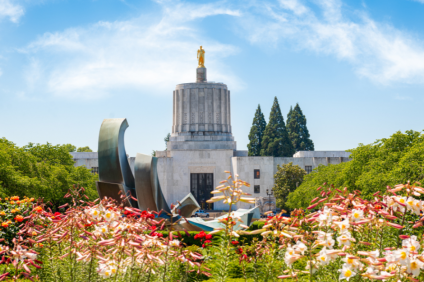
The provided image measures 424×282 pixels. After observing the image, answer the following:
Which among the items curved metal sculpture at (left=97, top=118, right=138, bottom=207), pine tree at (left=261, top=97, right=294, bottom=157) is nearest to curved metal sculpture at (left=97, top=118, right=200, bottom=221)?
curved metal sculpture at (left=97, top=118, right=138, bottom=207)

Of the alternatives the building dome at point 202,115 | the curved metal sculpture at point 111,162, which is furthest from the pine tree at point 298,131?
the curved metal sculpture at point 111,162

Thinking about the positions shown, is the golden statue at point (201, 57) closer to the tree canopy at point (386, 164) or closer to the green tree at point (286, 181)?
the green tree at point (286, 181)

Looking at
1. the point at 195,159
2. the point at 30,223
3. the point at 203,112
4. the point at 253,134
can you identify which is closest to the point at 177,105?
the point at 203,112

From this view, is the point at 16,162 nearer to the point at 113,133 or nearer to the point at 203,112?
the point at 113,133

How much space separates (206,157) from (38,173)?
83.5ft

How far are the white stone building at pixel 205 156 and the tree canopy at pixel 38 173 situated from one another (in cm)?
1499

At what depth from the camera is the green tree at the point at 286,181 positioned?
4394cm

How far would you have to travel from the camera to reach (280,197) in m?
44.3

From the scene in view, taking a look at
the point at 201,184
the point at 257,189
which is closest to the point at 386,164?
the point at 257,189

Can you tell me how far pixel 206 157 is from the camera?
164 ft

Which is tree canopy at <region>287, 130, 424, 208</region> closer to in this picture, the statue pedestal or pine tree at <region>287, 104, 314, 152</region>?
the statue pedestal

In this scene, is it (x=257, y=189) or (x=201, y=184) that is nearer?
(x=257, y=189)

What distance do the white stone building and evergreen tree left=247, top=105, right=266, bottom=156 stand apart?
12075 mm

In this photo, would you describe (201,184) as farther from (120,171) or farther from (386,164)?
(120,171)
